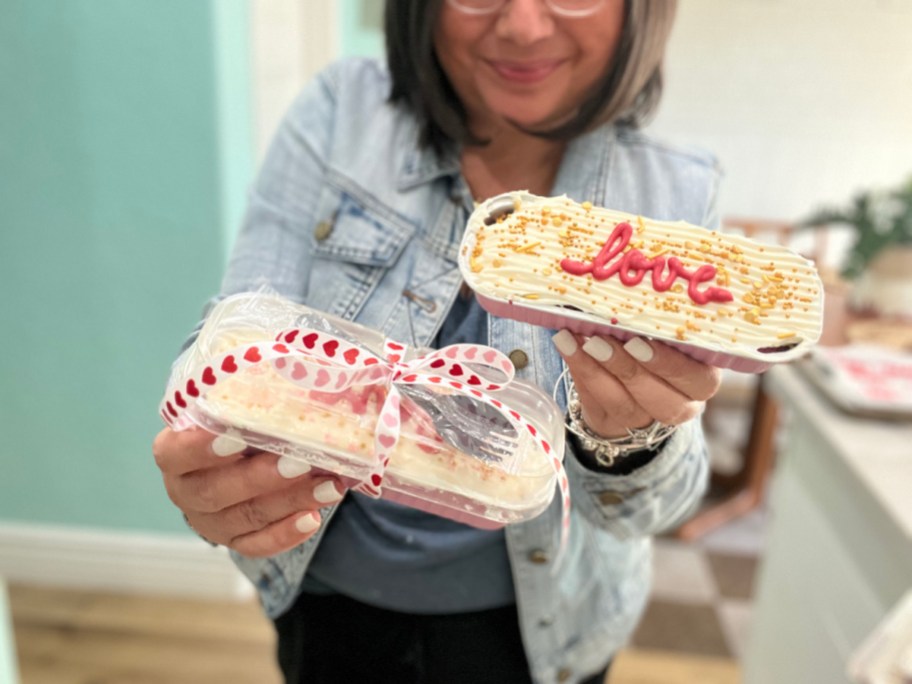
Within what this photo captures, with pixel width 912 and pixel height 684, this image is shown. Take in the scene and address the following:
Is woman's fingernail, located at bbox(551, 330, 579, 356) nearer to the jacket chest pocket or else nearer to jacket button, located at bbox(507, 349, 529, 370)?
jacket button, located at bbox(507, 349, 529, 370)

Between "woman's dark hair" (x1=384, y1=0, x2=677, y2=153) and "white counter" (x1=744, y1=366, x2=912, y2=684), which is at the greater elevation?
"woman's dark hair" (x1=384, y1=0, x2=677, y2=153)

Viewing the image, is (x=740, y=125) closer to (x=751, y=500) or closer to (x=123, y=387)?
(x=751, y=500)

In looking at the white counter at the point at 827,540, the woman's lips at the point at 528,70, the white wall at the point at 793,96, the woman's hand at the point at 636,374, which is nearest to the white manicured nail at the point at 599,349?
the woman's hand at the point at 636,374

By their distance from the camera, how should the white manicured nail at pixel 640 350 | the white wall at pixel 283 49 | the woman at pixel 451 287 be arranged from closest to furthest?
the white manicured nail at pixel 640 350 → the woman at pixel 451 287 → the white wall at pixel 283 49

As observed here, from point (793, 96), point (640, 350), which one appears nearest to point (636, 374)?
point (640, 350)

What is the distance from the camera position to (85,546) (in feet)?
6.01

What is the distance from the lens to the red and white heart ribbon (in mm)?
511

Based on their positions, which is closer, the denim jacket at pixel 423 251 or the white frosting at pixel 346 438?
the white frosting at pixel 346 438

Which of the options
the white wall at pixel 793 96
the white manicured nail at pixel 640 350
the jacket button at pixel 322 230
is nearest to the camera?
the white manicured nail at pixel 640 350

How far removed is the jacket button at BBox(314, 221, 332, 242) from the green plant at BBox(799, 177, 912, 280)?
1.69m

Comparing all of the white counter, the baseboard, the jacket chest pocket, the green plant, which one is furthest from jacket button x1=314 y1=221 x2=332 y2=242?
the green plant

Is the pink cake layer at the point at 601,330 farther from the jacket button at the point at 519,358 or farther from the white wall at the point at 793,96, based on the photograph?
the white wall at the point at 793,96

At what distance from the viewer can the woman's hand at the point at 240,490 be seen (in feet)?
1.69

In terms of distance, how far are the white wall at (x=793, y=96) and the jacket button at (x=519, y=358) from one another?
2467 mm
